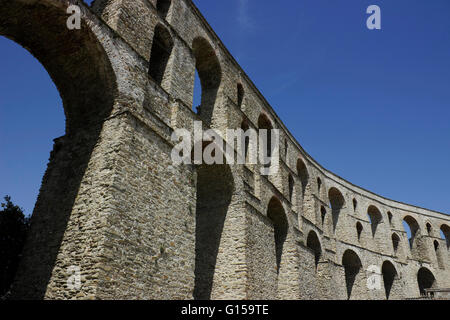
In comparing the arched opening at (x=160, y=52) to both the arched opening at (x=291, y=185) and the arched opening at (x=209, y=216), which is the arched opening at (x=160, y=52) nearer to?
the arched opening at (x=209, y=216)

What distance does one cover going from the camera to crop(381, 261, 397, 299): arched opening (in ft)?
82.8

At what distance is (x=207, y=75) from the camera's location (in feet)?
46.5

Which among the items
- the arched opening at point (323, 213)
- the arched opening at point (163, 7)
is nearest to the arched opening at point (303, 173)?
the arched opening at point (323, 213)

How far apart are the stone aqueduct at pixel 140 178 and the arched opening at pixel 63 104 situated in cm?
3

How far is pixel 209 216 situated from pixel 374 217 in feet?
66.1

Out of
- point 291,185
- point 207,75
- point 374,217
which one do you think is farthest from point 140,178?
point 374,217

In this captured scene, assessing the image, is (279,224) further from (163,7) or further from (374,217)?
(374,217)

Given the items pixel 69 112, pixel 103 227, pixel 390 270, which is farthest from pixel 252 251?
pixel 390 270

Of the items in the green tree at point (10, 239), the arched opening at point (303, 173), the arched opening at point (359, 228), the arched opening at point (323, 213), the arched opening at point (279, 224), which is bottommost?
the green tree at point (10, 239)

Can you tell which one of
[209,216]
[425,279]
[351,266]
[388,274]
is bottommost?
[209,216]

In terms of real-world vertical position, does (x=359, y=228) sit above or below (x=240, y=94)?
below

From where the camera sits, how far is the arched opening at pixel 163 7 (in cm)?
1141

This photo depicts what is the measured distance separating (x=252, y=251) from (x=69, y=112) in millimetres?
7039

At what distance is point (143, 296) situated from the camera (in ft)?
23.1
